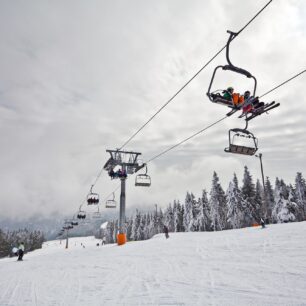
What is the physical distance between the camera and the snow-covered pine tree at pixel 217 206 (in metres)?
57.8

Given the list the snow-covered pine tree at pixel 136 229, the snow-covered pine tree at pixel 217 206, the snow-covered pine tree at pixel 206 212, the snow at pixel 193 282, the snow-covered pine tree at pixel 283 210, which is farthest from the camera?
the snow-covered pine tree at pixel 136 229

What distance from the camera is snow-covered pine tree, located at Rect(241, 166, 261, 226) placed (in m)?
51.8

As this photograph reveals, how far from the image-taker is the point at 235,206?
52.1 m

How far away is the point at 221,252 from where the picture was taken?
36.8 feet

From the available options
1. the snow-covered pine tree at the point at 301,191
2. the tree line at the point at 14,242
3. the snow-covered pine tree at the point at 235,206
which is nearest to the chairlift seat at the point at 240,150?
the snow-covered pine tree at the point at 235,206

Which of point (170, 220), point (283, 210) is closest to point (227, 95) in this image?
point (283, 210)

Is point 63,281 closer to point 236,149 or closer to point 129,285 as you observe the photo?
point 129,285

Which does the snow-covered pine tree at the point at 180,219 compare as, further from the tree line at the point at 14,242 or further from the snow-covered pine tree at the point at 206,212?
the tree line at the point at 14,242

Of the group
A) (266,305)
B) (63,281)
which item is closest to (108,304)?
(266,305)

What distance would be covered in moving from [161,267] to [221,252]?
9.60 ft

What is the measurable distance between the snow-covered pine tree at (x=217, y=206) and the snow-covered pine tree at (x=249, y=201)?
6466 mm

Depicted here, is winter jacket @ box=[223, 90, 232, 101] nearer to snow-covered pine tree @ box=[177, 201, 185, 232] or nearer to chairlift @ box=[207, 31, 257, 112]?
chairlift @ box=[207, 31, 257, 112]

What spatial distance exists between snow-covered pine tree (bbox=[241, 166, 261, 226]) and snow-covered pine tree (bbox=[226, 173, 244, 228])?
109 centimetres

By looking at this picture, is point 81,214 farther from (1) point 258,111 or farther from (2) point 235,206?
(1) point 258,111
